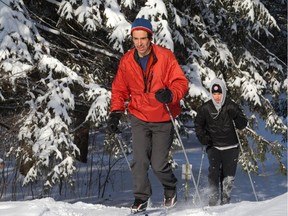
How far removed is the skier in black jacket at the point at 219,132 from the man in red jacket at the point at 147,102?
1626 millimetres

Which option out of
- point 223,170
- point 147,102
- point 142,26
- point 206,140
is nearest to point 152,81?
point 147,102

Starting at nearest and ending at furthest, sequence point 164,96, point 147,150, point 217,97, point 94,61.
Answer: point 164,96 < point 147,150 < point 217,97 < point 94,61

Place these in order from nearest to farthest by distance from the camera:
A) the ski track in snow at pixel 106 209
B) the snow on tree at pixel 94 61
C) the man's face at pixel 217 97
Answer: the ski track in snow at pixel 106 209 → the man's face at pixel 217 97 → the snow on tree at pixel 94 61

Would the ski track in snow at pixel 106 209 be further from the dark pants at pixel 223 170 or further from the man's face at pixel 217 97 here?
the man's face at pixel 217 97

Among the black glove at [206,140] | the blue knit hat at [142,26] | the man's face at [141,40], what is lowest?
the black glove at [206,140]

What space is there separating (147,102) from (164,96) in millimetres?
353

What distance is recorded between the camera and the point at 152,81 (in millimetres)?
4996

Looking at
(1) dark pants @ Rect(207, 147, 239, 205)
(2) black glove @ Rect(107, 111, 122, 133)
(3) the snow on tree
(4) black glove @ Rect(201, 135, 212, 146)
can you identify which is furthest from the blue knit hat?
(3) the snow on tree

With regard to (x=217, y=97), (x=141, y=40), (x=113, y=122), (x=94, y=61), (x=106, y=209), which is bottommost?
(x=106, y=209)

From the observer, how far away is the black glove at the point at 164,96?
4.71 metres

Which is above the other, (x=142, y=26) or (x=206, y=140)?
(x=142, y=26)

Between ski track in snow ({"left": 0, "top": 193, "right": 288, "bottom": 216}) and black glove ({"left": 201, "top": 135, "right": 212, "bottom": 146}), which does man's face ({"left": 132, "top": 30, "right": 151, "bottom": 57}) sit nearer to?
ski track in snow ({"left": 0, "top": 193, "right": 288, "bottom": 216})

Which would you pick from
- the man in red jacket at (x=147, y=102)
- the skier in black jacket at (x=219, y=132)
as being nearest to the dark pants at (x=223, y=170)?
the skier in black jacket at (x=219, y=132)

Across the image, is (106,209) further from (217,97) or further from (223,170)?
(217,97)
